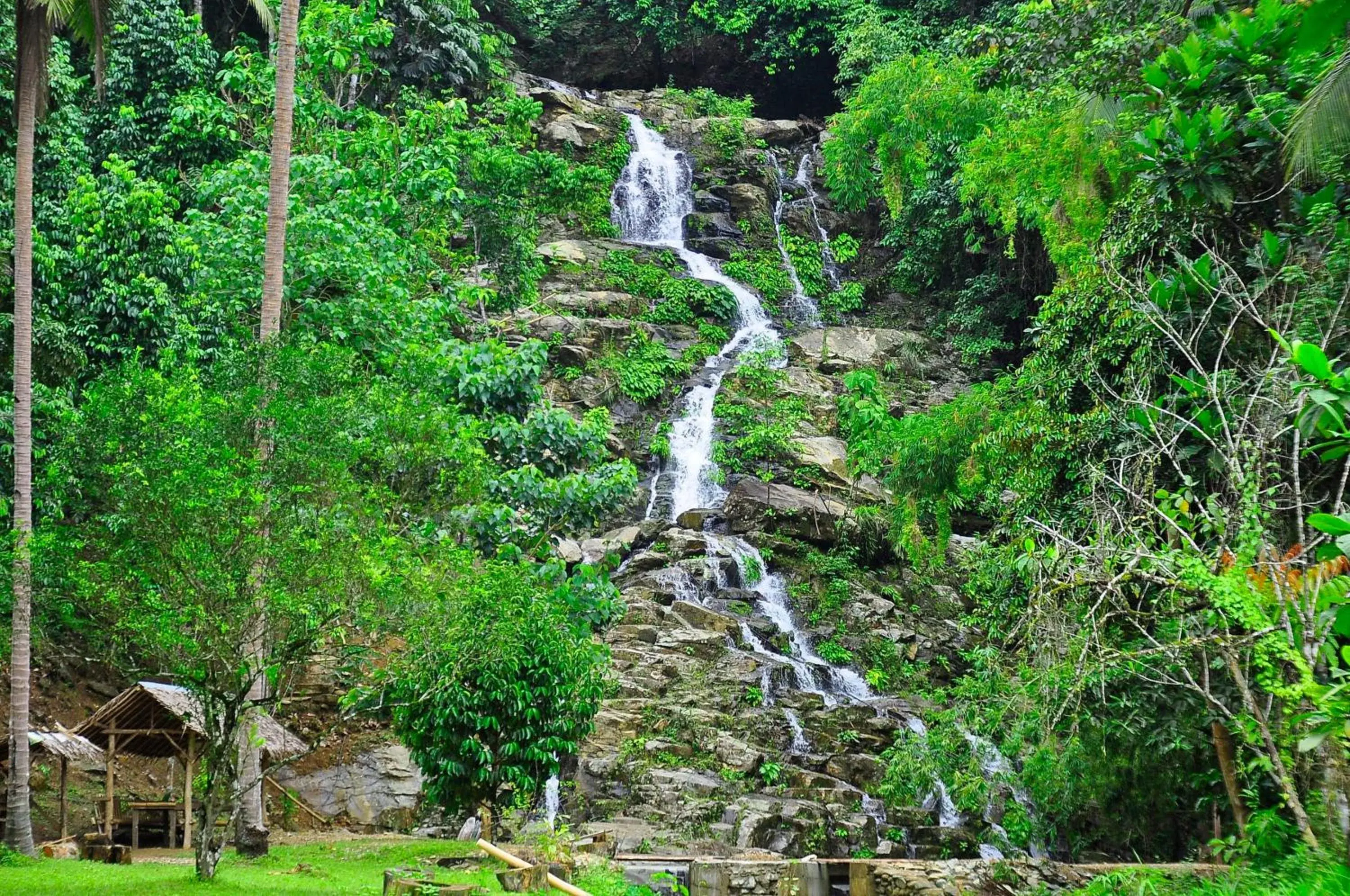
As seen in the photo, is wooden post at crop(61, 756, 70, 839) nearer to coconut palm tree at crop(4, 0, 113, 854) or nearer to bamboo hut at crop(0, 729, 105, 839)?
bamboo hut at crop(0, 729, 105, 839)

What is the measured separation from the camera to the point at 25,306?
529 inches

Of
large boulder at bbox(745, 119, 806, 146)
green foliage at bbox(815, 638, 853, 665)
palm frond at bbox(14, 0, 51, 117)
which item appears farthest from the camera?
large boulder at bbox(745, 119, 806, 146)

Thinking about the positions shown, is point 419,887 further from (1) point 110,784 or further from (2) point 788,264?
(2) point 788,264

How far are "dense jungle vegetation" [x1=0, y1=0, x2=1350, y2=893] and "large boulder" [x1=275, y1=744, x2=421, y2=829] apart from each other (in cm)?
241

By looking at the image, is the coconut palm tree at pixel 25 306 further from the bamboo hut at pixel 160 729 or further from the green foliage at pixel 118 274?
the green foliage at pixel 118 274

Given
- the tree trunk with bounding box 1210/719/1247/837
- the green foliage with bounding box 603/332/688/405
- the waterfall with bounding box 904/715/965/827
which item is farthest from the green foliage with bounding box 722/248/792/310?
the tree trunk with bounding box 1210/719/1247/837

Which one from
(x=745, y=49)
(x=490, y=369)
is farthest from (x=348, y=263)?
(x=745, y=49)

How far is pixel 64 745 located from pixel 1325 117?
15314 millimetres

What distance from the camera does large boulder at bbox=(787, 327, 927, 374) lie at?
2894cm

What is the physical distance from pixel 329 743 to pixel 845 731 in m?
8.15

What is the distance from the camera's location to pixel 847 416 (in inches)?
938

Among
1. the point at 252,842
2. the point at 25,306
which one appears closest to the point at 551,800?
the point at 252,842

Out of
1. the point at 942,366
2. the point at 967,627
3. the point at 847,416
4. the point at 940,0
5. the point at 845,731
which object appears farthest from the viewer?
the point at 940,0

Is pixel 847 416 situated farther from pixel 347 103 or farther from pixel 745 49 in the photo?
pixel 745 49
